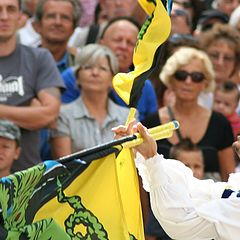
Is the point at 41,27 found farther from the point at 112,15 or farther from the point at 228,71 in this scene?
the point at 228,71

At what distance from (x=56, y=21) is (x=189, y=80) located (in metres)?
1.31

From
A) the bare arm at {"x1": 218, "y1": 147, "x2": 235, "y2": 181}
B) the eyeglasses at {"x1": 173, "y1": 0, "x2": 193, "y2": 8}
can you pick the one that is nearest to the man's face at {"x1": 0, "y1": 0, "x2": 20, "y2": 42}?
the bare arm at {"x1": 218, "y1": 147, "x2": 235, "y2": 181}

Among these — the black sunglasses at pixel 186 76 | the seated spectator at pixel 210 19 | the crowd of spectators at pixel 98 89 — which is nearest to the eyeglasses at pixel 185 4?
the seated spectator at pixel 210 19

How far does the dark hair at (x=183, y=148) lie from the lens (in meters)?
7.41

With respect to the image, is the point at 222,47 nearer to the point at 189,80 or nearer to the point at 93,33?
the point at 93,33

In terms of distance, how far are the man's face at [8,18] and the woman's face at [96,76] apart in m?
0.67

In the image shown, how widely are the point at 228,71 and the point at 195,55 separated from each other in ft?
4.38

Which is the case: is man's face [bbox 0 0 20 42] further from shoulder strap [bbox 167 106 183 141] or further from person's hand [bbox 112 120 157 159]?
person's hand [bbox 112 120 157 159]

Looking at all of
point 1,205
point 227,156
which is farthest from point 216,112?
point 1,205

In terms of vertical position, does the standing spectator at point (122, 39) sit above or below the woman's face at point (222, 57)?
above

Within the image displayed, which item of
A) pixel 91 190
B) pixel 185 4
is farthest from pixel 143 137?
pixel 185 4

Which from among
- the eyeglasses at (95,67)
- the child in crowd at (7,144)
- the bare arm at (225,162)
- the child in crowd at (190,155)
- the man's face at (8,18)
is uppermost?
the man's face at (8,18)

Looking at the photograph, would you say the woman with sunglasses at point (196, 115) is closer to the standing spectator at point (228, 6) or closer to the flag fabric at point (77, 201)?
the flag fabric at point (77, 201)

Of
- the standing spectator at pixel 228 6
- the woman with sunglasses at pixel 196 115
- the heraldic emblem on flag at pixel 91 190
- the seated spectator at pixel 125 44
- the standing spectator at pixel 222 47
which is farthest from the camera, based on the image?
the standing spectator at pixel 228 6
